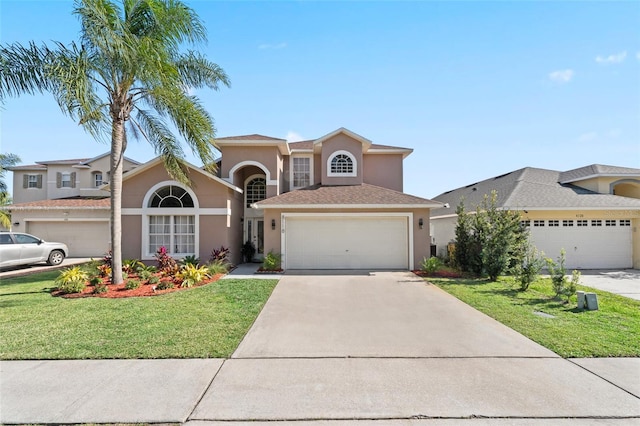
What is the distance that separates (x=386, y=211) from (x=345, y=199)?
Result: 1.95 meters

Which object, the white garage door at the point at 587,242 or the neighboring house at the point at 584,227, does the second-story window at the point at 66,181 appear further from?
the white garage door at the point at 587,242

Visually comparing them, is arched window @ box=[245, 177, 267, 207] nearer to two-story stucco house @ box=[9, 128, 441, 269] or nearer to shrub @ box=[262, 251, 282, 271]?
two-story stucco house @ box=[9, 128, 441, 269]

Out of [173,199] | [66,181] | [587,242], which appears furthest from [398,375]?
[66,181]

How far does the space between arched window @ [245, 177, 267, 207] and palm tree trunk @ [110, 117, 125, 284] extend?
7538mm

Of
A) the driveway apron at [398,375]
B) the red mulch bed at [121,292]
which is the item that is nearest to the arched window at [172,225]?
the red mulch bed at [121,292]

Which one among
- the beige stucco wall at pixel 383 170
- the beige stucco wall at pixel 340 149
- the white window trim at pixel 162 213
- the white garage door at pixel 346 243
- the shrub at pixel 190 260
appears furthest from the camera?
the beige stucco wall at pixel 383 170

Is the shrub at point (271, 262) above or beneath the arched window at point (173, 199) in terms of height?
beneath

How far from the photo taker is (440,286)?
1021cm

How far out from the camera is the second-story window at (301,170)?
57.3 ft

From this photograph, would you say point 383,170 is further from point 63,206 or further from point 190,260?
point 63,206

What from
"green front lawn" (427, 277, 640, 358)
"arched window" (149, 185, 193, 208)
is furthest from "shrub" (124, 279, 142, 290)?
"green front lawn" (427, 277, 640, 358)

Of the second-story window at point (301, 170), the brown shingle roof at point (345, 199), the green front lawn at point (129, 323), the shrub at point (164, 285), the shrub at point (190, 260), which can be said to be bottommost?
the green front lawn at point (129, 323)

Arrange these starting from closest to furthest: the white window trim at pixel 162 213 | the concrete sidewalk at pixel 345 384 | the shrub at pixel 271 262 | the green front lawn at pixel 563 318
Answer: the concrete sidewalk at pixel 345 384 → the green front lawn at pixel 563 318 → the shrub at pixel 271 262 → the white window trim at pixel 162 213

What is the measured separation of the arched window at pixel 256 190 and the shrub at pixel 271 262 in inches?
199
